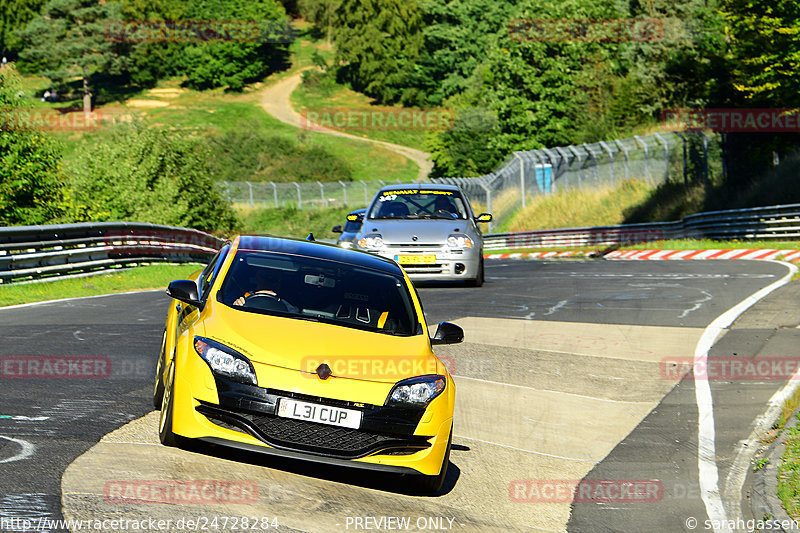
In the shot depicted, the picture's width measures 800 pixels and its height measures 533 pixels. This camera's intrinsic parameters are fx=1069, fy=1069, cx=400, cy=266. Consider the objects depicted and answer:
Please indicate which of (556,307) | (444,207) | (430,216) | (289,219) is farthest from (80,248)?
(289,219)

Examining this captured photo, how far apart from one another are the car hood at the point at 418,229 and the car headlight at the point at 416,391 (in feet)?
34.9

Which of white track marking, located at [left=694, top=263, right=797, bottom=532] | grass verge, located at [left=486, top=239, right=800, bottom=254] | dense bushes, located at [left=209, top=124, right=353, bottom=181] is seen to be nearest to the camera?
white track marking, located at [left=694, top=263, right=797, bottom=532]

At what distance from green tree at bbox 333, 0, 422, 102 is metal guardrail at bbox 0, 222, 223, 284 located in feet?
295

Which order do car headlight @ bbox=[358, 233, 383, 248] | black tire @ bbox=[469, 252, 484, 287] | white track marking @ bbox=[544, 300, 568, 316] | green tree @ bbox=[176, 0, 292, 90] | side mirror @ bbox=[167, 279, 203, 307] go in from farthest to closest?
1. green tree @ bbox=[176, 0, 292, 90]
2. black tire @ bbox=[469, 252, 484, 287]
3. car headlight @ bbox=[358, 233, 383, 248]
4. white track marking @ bbox=[544, 300, 568, 316]
5. side mirror @ bbox=[167, 279, 203, 307]

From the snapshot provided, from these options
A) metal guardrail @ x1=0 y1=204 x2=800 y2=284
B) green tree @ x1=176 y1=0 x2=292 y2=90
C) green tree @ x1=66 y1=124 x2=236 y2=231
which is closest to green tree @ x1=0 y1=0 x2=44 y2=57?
green tree @ x1=176 y1=0 x2=292 y2=90

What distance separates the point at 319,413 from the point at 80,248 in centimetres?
1635

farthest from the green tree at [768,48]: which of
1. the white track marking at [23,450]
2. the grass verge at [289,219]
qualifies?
the white track marking at [23,450]

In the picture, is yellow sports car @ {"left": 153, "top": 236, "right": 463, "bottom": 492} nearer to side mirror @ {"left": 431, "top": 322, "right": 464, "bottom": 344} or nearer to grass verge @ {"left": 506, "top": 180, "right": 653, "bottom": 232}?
side mirror @ {"left": 431, "top": 322, "right": 464, "bottom": 344}

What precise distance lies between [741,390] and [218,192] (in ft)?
107

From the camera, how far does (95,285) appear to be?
20594 mm

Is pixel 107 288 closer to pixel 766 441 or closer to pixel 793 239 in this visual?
pixel 766 441

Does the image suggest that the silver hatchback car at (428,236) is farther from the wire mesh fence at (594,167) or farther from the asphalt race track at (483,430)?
the wire mesh fence at (594,167)

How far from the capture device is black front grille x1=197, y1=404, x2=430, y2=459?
634 centimetres

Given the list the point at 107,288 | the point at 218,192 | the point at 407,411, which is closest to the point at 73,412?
the point at 407,411
